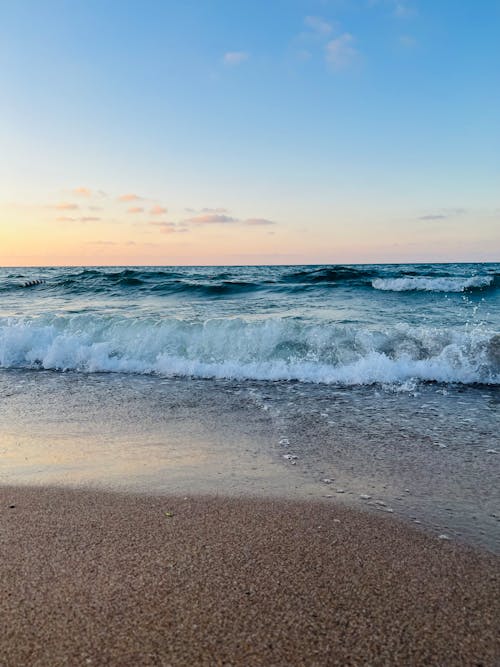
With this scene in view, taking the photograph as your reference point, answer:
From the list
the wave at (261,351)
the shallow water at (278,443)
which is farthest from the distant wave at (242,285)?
the shallow water at (278,443)

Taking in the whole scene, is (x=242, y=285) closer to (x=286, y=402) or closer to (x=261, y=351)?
(x=261, y=351)

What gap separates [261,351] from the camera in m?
8.14

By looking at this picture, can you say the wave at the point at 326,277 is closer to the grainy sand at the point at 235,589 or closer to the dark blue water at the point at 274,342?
the dark blue water at the point at 274,342

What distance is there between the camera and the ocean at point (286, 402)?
336 cm

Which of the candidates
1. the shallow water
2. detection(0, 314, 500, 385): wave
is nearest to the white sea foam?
detection(0, 314, 500, 385): wave

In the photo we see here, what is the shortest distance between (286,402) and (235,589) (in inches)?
140

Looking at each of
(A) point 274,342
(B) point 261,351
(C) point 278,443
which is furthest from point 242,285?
(C) point 278,443

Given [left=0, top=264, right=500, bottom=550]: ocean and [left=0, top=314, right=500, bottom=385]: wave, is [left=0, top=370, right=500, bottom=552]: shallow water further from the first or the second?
[left=0, top=314, right=500, bottom=385]: wave

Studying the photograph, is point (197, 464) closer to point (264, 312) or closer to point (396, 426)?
point (396, 426)

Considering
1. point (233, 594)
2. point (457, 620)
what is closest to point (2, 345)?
point (233, 594)

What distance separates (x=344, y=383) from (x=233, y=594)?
4694mm

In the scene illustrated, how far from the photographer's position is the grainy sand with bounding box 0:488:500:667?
1.71 metres

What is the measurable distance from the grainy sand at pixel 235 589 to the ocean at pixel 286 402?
42cm

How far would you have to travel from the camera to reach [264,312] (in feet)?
41.7
